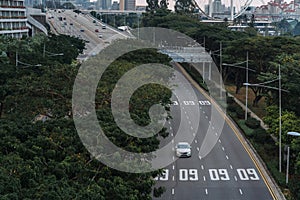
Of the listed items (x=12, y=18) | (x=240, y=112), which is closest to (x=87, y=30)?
(x=12, y=18)

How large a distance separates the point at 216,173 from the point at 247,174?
1742 mm

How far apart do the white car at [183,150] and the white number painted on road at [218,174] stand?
2910 millimetres

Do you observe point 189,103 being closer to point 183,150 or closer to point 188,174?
point 183,150

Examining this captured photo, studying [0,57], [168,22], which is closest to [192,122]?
[0,57]

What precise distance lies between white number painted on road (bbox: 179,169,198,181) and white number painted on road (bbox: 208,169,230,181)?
87 centimetres

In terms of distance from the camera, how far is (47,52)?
178ft

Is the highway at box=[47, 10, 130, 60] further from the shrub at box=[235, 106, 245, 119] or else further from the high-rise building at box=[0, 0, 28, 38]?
the shrub at box=[235, 106, 245, 119]

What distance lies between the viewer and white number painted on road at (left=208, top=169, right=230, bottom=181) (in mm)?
30844

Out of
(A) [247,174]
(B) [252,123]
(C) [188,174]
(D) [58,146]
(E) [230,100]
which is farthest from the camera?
(E) [230,100]

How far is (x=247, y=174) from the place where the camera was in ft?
104

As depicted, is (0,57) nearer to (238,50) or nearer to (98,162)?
(238,50)

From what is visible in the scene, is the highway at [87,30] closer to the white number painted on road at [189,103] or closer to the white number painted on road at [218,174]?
the white number painted on road at [189,103]

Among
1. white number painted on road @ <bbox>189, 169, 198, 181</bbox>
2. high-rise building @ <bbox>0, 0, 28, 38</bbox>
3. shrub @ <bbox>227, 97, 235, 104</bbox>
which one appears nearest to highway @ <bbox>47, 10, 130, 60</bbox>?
high-rise building @ <bbox>0, 0, 28, 38</bbox>

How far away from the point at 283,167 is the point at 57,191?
21.1m
